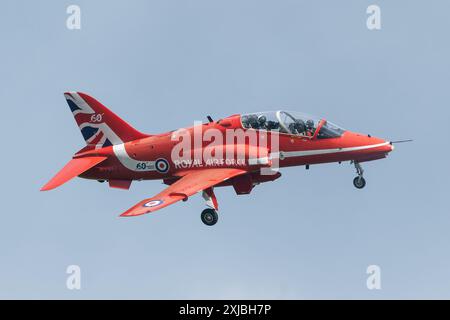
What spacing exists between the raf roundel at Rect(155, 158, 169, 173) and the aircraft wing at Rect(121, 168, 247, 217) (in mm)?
1074

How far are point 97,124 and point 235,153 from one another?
24.5 ft

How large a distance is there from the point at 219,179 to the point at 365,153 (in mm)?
6185

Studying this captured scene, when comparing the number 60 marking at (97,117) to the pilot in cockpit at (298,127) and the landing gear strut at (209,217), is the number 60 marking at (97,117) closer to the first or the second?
the landing gear strut at (209,217)

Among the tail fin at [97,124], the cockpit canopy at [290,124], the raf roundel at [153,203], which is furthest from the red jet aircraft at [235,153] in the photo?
the tail fin at [97,124]

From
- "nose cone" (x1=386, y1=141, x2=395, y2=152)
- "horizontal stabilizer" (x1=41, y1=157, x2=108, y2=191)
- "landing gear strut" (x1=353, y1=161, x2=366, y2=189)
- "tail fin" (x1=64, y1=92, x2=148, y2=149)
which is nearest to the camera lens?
"nose cone" (x1=386, y1=141, x2=395, y2=152)

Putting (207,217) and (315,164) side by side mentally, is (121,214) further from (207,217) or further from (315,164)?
(315,164)

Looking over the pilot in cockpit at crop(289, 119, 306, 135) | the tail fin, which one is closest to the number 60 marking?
the tail fin

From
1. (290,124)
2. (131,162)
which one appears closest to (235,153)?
(290,124)

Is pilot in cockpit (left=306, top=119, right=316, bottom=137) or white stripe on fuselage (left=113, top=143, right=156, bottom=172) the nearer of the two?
pilot in cockpit (left=306, top=119, right=316, bottom=137)

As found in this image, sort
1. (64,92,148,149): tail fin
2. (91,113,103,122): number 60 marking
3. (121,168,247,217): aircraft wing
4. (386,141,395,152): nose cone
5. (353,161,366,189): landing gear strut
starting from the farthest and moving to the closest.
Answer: (91,113,103,122): number 60 marking → (64,92,148,149): tail fin → (353,161,366,189): landing gear strut → (386,141,395,152): nose cone → (121,168,247,217): aircraft wing

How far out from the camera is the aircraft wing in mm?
31250

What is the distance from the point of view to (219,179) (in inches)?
1315

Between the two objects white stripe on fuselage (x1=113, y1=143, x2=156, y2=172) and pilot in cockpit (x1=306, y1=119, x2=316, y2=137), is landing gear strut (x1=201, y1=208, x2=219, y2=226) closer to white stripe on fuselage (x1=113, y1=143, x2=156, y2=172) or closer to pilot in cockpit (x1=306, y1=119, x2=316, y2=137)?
white stripe on fuselage (x1=113, y1=143, x2=156, y2=172)

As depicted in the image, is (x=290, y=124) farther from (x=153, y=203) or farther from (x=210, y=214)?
(x=153, y=203)
